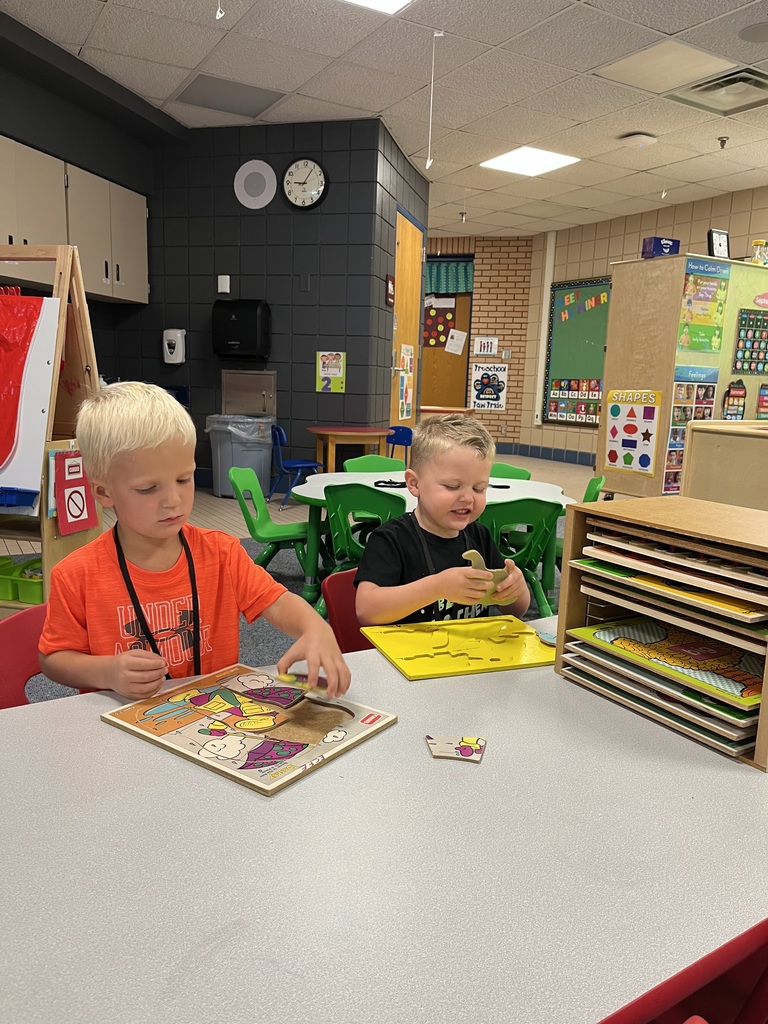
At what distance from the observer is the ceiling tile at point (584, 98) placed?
481 cm

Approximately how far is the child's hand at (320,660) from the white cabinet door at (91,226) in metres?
5.09

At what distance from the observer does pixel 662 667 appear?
3.06 ft

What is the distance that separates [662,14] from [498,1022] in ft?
15.4

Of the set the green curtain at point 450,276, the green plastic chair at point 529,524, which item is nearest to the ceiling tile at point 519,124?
the green plastic chair at point 529,524

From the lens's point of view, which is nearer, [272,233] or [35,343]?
[35,343]

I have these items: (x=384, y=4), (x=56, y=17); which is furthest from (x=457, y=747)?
(x=56, y=17)

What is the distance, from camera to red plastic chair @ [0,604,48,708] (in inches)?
45.1

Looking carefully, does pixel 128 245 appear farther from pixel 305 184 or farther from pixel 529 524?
pixel 529 524

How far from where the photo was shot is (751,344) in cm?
525

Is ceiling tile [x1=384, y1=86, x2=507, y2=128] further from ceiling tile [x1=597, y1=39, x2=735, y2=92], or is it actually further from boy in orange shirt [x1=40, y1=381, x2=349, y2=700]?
boy in orange shirt [x1=40, y1=381, x2=349, y2=700]

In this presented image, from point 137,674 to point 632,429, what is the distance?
16.0ft

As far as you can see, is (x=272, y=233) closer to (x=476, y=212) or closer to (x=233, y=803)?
(x=476, y=212)

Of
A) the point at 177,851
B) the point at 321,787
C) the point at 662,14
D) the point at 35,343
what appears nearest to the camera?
the point at 177,851

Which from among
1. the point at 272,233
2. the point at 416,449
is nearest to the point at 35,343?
the point at 416,449
